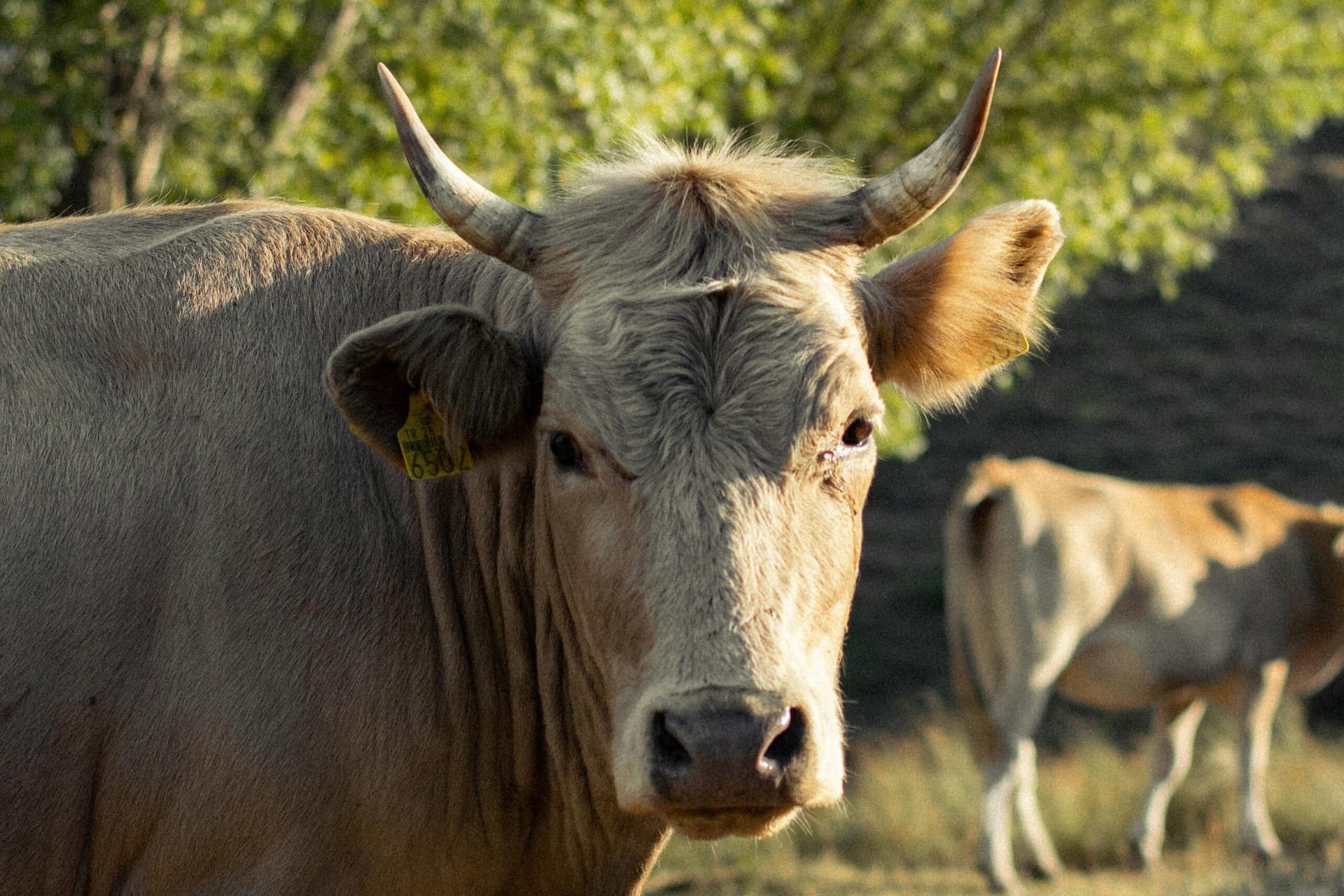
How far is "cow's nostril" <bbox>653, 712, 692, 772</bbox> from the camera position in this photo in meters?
2.63

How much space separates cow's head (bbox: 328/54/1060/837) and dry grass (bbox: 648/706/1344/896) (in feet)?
16.4

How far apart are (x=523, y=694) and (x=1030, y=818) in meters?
6.74

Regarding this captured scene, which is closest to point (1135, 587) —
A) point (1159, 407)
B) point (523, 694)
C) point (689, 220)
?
point (523, 694)

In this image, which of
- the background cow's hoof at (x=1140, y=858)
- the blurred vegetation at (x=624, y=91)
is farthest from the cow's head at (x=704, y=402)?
the background cow's hoof at (x=1140, y=858)

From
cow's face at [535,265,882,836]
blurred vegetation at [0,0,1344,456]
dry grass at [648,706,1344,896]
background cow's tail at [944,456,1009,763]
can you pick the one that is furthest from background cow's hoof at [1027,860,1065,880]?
cow's face at [535,265,882,836]

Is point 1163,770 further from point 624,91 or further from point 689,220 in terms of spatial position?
point 689,220

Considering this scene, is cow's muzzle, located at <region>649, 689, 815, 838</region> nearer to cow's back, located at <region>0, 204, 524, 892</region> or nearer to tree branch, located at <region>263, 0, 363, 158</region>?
cow's back, located at <region>0, 204, 524, 892</region>

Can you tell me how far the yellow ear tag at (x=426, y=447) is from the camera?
10.5 ft

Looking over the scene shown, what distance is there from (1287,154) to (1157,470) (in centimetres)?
1004

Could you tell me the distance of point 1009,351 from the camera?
3.71 meters

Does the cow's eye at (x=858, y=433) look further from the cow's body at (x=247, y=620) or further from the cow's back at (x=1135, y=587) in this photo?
the cow's back at (x=1135, y=587)

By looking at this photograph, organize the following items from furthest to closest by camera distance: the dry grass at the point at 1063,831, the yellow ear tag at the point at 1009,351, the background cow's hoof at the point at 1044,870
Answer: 1. the background cow's hoof at the point at 1044,870
2. the dry grass at the point at 1063,831
3. the yellow ear tag at the point at 1009,351

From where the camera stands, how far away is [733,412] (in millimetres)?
2879

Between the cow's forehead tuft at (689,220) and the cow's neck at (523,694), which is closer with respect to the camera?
the cow's forehead tuft at (689,220)
